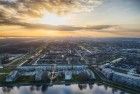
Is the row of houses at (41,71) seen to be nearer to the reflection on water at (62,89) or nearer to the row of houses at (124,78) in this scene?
the row of houses at (124,78)

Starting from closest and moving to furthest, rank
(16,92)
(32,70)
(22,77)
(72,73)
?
(16,92) < (22,77) < (72,73) < (32,70)

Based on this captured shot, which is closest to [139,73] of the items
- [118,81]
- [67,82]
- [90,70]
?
[118,81]

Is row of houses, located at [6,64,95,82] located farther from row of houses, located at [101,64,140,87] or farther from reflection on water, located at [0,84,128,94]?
reflection on water, located at [0,84,128,94]

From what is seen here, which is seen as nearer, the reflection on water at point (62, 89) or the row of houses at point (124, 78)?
the reflection on water at point (62, 89)

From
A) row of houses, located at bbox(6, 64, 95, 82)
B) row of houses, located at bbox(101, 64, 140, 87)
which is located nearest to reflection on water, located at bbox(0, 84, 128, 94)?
row of houses, located at bbox(6, 64, 95, 82)

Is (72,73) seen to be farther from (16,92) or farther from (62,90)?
(16,92)

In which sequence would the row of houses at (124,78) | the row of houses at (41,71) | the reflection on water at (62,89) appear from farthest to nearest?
the row of houses at (41,71) → the row of houses at (124,78) → the reflection on water at (62,89)

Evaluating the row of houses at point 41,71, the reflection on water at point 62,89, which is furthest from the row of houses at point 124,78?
the reflection on water at point 62,89

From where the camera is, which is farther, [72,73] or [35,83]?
[72,73]
